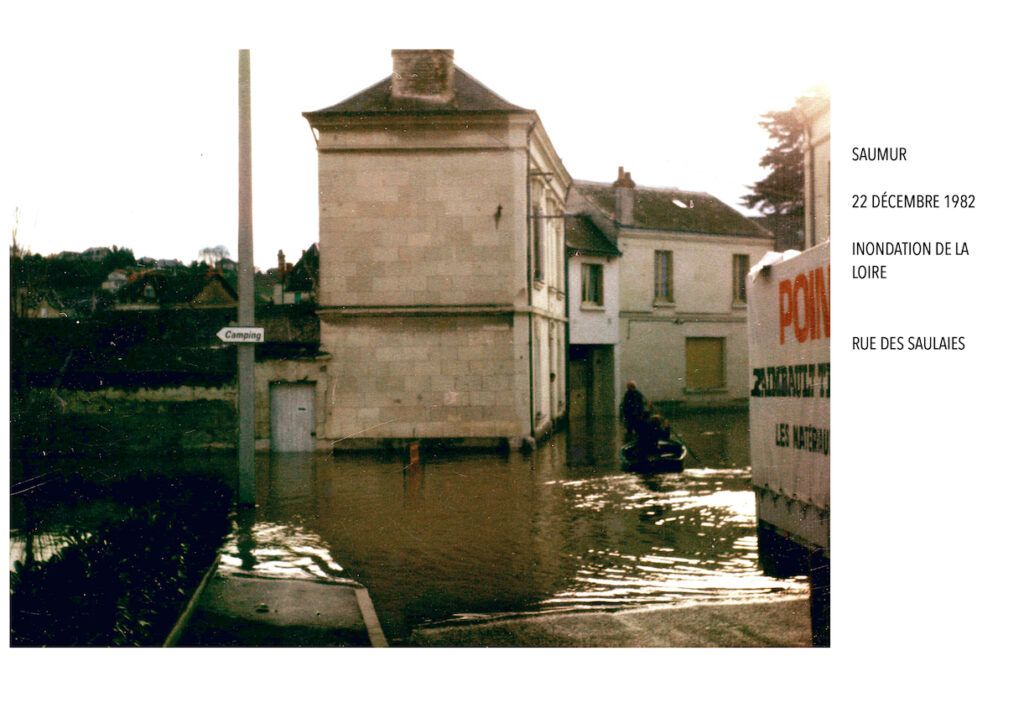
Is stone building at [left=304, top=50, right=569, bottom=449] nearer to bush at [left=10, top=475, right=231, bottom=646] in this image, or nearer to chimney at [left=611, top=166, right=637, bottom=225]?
bush at [left=10, top=475, right=231, bottom=646]

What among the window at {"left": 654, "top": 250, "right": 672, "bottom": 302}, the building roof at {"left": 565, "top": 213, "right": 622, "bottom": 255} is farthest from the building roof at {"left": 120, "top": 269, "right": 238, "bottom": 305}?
the window at {"left": 654, "top": 250, "right": 672, "bottom": 302}

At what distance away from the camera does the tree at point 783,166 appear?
781 cm

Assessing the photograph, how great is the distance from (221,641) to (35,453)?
2.45 meters

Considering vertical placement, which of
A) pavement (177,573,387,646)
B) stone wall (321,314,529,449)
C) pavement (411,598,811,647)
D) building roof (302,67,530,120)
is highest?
building roof (302,67,530,120)

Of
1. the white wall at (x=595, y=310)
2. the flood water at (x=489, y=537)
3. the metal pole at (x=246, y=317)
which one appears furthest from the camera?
the white wall at (x=595, y=310)

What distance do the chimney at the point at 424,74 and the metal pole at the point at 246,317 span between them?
6.64 ft

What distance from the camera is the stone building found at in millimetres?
8844

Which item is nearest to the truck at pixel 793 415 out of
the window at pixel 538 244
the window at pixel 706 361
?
the window at pixel 538 244

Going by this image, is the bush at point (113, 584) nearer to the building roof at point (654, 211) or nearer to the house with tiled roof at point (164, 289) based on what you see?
the house with tiled roof at point (164, 289)

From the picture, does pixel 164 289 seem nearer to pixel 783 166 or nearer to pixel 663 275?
pixel 783 166

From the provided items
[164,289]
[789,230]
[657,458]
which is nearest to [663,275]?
[657,458]

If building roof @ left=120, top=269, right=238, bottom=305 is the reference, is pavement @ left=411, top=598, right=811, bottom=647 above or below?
below

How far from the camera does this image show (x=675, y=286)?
2323 centimetres

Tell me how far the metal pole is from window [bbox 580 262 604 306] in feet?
43.5
